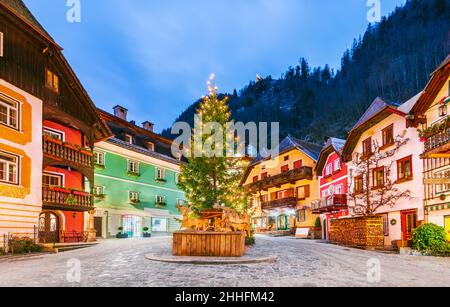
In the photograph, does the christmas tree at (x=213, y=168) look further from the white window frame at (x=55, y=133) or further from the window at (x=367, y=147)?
the window at (x=367, y=147)

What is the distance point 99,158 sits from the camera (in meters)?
35.1

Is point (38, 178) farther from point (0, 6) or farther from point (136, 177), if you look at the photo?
point (136, 177)

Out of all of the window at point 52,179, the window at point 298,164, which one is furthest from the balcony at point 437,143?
the window at point 298,164

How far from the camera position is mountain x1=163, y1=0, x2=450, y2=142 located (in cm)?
9981

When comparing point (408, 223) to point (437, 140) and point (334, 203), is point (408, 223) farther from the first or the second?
point (334, 203)

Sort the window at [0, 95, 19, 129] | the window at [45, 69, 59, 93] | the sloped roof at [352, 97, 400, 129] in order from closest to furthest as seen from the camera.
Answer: the window at [0, 95, 19, 129], the window at [45, 69, 59, 93], the sloped roof at [352, 97, 400, 129]

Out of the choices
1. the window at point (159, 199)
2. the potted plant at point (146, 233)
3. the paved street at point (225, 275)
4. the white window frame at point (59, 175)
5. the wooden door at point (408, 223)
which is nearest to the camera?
the paved street at point (225, 275)

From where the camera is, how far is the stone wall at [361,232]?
21.9m

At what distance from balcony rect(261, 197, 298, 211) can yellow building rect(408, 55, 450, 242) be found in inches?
907

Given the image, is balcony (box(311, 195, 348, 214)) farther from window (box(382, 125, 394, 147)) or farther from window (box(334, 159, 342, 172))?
window (box(382, 125, 394, 147))

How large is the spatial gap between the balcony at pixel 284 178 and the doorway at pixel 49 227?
58.4ft

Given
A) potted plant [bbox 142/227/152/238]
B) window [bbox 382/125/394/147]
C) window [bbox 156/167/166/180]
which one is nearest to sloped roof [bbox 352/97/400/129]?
window [bbox 382/125/394/147]

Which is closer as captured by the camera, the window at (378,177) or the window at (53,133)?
the window at (53,133)

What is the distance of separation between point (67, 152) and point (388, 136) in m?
20.6
